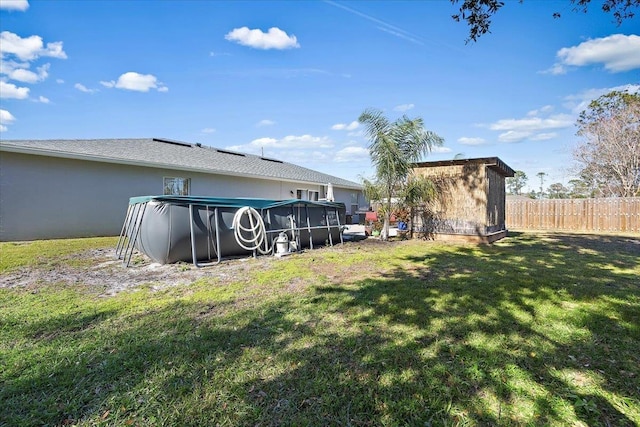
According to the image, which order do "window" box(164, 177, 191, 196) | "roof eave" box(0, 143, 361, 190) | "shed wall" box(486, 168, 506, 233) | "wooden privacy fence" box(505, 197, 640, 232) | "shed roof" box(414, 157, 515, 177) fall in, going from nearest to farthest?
"roof eave" box(0, 143, 361, 190) → "shed roof" box(414, 157, 515, 177) → "shed wall" box(486, 168, 506, 233) → "window" box(164, 177, 191, 196) → "wooden privacy fence" box(505, 197, 640, 232)

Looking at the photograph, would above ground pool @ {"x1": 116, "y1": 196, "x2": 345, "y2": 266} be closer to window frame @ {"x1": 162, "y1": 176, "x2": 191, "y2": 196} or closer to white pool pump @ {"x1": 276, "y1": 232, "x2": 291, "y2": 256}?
white pool pump @ {"x1": 276, "y1": 232, "x2": 291, "y2": 256}

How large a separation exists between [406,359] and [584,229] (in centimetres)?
1691

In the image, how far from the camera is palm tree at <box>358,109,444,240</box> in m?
9.39

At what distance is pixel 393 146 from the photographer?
9.30 m

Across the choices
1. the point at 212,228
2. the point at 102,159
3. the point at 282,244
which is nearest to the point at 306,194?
the point at 102,159

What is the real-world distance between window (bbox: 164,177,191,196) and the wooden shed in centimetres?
912

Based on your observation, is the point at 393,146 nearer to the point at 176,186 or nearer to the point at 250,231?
the point at 250,231

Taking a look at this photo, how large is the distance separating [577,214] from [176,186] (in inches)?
738

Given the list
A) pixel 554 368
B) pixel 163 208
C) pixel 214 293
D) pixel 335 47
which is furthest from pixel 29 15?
pixel 554 368

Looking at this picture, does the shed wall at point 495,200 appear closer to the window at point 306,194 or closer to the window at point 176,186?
the window at point 306,194

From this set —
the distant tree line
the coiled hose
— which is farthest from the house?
the distant tree line

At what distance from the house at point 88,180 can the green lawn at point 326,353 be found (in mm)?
6254

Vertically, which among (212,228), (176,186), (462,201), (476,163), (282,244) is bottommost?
(282,244)

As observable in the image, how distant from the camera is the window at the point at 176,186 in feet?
37.6
